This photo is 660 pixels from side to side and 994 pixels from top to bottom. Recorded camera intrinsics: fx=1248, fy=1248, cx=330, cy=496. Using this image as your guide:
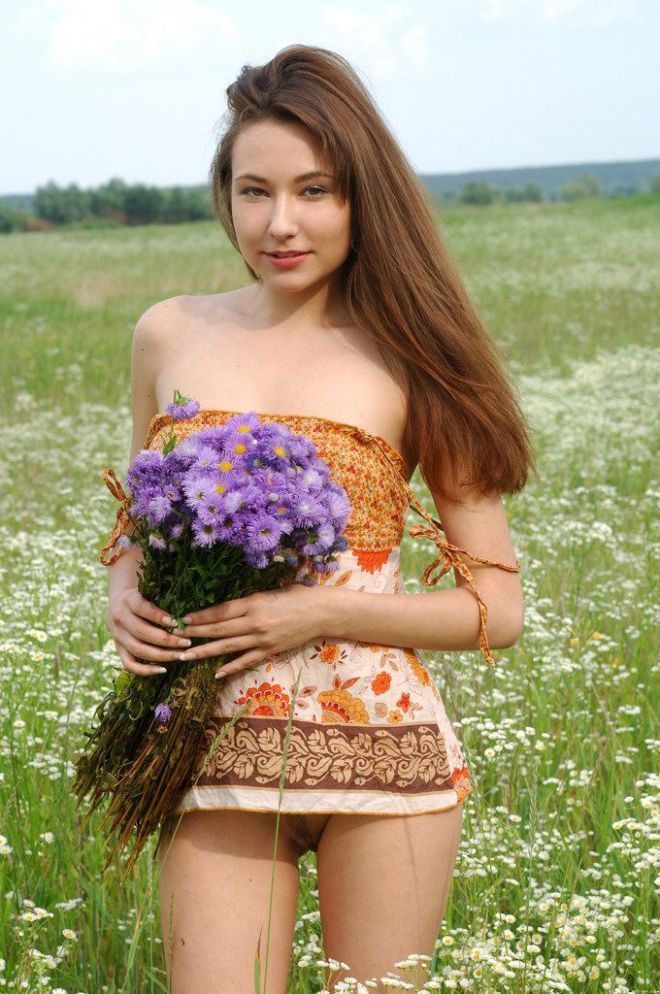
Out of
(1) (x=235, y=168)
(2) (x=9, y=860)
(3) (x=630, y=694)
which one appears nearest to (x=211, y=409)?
(1) (x=235, y=168)

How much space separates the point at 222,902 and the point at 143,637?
1.54 feet

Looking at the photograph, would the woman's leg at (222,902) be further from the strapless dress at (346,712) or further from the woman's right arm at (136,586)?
the woman's right arm at (136,586)

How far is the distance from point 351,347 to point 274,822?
91 centimetres

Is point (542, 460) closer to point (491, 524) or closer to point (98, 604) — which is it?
point (98, 604)

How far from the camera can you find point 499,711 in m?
3.95

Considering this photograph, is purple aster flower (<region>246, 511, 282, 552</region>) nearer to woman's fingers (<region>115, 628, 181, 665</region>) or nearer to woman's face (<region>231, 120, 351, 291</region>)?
woman's fingers (<region>115, 628, 181, 665</region>)

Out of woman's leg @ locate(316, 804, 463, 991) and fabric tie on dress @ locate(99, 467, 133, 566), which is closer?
woman's leg @ locate(316, 804, 463, 991)

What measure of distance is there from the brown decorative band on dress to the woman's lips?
0.85 metres

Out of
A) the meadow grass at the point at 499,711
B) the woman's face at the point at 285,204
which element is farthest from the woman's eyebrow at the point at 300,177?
the meadow grass at the point at 499,711

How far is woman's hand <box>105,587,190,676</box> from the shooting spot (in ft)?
6.74

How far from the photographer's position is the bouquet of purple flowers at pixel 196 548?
6.31 ft

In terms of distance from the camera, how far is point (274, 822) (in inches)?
84.7

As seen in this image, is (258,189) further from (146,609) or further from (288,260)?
(146,609)

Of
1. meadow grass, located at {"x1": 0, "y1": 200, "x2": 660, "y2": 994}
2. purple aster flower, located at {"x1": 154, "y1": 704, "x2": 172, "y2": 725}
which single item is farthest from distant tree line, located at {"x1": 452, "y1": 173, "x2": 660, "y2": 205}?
purple aster flower, located at {"x1": 154, "y1": 704, "x2": 172, "y2": 725}
